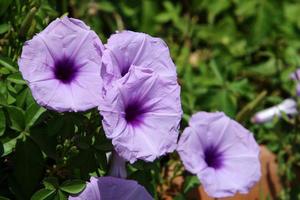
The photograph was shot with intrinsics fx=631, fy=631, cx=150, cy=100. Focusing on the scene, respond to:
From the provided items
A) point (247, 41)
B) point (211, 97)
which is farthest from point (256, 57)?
point (211, 97)

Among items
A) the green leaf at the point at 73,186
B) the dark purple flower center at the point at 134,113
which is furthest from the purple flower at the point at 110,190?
the dark purple flower center at the point at 134,113

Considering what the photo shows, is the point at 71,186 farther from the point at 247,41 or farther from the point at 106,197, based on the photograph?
the point at 247,41

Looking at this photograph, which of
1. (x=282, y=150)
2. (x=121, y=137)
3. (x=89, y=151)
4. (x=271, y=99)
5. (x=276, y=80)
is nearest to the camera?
(x=121, y=137)

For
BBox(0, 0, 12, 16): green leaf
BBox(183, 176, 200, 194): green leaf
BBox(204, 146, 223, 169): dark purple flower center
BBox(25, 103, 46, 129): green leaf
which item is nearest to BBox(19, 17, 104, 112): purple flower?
BBox(25, 103, 46, 129): green leaf

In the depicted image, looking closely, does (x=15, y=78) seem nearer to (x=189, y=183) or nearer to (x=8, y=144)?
(x=8, y=144)

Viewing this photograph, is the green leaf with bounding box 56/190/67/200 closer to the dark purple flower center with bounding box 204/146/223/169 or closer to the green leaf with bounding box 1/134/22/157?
the green leaf with bounding box 1/134/22/157

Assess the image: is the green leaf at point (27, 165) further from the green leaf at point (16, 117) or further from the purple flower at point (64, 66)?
the purple flower at point (64, 66)

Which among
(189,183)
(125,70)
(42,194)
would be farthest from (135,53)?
(189,183)
